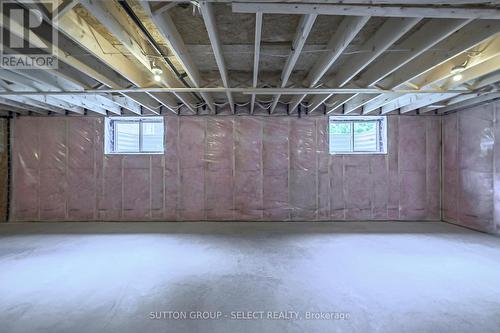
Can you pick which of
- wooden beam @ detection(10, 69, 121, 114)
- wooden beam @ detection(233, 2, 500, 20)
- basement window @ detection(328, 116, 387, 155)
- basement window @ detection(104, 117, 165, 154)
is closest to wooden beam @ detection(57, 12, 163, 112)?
wooden beam @ detection(10, 69, 121, 114)

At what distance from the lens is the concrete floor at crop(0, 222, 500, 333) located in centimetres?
211

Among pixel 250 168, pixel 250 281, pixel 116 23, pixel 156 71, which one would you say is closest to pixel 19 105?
pixel 156 71

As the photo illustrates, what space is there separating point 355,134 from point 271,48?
3.65 meters

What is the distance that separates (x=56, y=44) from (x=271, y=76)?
106 inches

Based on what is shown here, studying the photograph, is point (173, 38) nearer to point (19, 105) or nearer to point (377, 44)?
point (377, 44)

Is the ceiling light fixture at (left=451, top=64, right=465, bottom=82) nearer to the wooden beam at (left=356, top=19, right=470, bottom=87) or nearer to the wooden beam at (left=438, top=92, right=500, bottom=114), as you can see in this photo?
the wooden beam at (left=356, top=19, right=470, bottom=87)

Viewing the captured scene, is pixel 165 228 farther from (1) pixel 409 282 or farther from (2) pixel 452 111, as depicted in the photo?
(2) pixel 452 111

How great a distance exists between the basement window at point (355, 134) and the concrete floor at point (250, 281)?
81.1 inches

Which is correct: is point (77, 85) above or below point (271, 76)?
below

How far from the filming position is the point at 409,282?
2785mm

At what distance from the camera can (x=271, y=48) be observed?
3186 mm

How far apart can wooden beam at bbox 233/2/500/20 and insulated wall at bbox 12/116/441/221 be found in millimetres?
3923

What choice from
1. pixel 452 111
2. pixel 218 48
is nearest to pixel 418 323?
pixel 218 48

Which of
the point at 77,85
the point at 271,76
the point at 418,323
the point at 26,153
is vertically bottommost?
the point at 418,323
